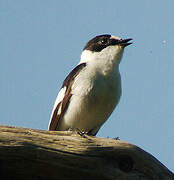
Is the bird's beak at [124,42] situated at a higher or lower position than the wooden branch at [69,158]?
higher

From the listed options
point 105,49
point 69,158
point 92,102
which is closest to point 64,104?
point 92,102

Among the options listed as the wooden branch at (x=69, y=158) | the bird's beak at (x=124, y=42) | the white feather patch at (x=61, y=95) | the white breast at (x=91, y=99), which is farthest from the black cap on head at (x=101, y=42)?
the wooden branch at (x=69, y=158)

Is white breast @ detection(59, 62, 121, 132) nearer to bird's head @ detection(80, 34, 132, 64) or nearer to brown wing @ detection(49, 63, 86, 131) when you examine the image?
brown wing @ detection(49, 63, 86, 131)

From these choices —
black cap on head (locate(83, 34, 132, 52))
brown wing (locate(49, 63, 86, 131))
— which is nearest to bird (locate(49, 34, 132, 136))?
brown wing (locate(49, 63, 86, 131))

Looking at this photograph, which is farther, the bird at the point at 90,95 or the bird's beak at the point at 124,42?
the bird's beak at the point at 124,42

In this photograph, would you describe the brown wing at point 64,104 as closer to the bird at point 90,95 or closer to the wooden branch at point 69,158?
the bird at point 90,95

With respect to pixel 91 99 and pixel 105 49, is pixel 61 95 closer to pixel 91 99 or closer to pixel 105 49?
pixel 91 99
